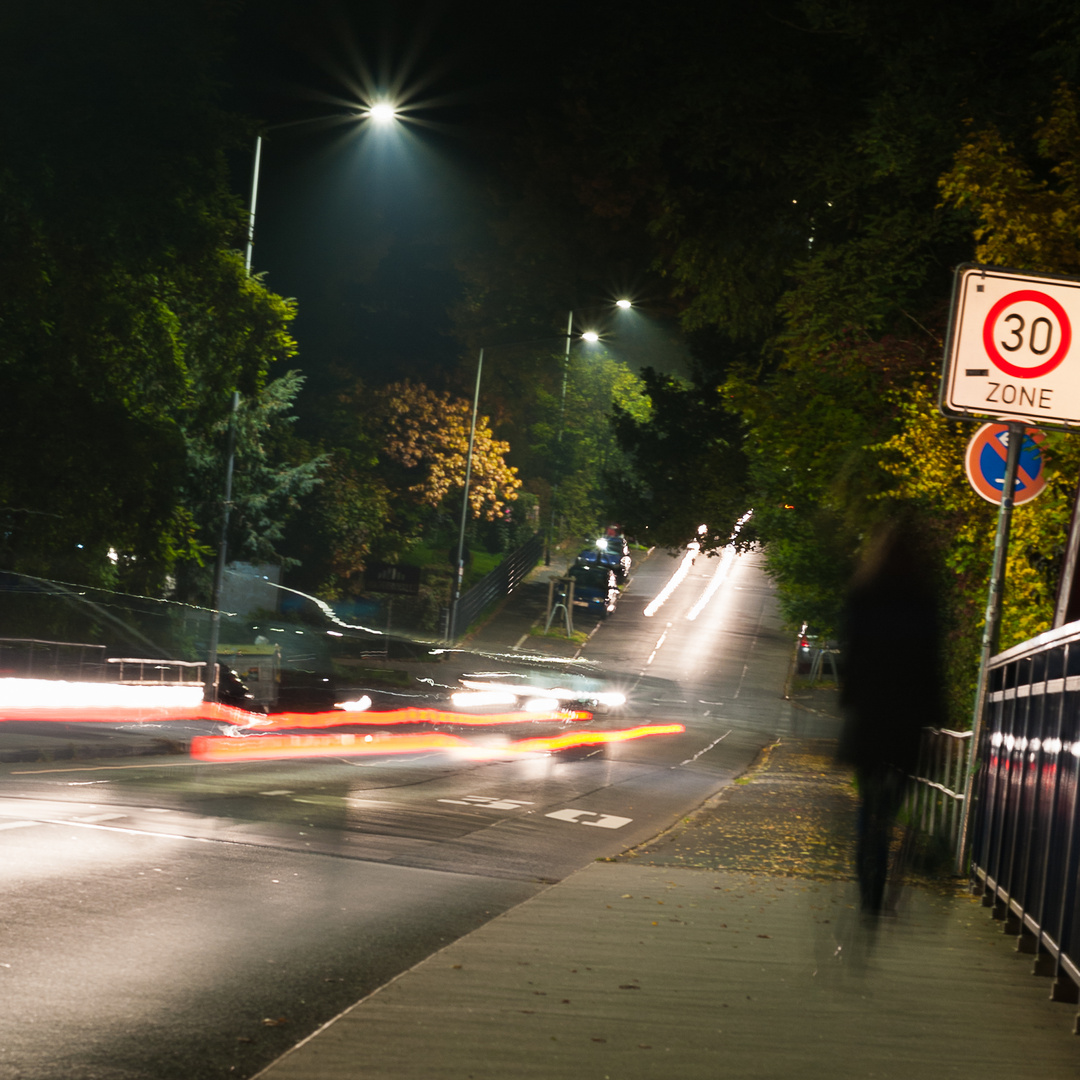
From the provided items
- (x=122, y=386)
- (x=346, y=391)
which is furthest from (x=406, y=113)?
(x=346, y=391)

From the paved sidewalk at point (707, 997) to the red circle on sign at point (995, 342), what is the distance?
3.20 metres

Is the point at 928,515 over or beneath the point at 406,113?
beneath

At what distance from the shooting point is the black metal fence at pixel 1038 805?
5.82 m

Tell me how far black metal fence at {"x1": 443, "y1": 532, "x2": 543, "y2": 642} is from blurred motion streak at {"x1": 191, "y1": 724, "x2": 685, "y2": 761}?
25918 mm

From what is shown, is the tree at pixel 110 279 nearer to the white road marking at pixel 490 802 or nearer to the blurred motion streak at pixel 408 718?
the blurred motion streak at pixel 408 718

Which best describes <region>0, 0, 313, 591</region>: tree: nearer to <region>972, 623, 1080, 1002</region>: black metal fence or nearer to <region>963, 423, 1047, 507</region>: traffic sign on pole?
<region>963, 423, 1047, 507</region>: traffic sign on pole

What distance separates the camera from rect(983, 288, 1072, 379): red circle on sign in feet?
29.3

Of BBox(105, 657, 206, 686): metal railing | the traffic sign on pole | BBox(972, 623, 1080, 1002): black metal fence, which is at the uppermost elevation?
the traffic sign on pole

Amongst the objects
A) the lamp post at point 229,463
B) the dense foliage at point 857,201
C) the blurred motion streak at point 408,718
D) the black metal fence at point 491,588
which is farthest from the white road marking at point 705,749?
the black metal fence at point 491,588

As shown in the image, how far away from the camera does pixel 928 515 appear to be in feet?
61.9

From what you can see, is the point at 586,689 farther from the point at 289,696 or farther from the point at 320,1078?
the point at 320,1078

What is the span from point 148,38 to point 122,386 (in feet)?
20.2

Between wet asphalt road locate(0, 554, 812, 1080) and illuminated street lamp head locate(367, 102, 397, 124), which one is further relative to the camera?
illuminated street lamp head locate(367, 102, 397, 124)

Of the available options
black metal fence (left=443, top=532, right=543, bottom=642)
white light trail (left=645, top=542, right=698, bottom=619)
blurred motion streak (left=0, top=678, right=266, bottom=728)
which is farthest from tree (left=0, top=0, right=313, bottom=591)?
white light trail (left=645, top=542, right=698, bottom=619)
